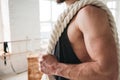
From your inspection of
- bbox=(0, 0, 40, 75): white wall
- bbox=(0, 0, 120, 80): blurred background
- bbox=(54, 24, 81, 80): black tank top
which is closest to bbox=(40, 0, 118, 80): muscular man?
bbox=(54, 24, 81, 80): black tank top

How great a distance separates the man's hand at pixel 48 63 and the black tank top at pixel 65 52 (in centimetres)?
3

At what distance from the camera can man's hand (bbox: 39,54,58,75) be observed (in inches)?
26.4

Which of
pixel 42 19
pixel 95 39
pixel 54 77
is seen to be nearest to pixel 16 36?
pixel 42 19

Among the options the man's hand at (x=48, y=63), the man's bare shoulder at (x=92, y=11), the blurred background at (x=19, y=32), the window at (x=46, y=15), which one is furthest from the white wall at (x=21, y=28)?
the man's bare shoulder at (x=92, y=11)

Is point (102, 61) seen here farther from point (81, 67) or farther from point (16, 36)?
point (16, 36)

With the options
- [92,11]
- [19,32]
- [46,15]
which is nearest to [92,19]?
[92,11]

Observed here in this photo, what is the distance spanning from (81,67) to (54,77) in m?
0.20

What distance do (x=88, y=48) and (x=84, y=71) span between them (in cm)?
7

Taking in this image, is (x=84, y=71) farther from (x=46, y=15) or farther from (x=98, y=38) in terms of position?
(x=46, y=15)

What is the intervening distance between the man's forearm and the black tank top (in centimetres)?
5

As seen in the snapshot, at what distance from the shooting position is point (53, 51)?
75 cm

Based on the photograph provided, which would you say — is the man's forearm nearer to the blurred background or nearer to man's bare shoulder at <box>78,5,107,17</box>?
man's bare shoulder at <box>78,5,107,17</box>

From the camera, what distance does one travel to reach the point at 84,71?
23.3 inches

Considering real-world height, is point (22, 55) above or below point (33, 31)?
below
